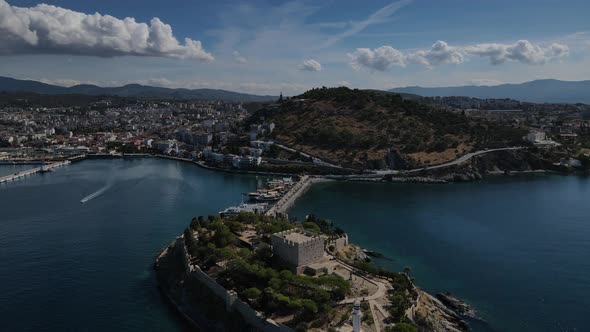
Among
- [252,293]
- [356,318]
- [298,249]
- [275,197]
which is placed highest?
[298,249]

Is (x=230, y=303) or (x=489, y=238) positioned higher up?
(x=230, y=303)

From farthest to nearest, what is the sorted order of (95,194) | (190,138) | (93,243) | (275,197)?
1. (190,138)
2. (95,194)
3. (275,197)
4. (93,243)

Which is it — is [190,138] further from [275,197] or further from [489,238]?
[489,238]

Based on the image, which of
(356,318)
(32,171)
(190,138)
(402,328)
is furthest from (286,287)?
(190,138)

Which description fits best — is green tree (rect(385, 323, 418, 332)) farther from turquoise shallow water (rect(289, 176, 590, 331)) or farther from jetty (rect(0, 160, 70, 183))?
jetty (rect(0, 160, 70, 183))

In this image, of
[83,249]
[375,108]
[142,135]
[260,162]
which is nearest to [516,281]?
[83,249]

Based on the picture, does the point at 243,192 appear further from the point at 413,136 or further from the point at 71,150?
the point at 71,150

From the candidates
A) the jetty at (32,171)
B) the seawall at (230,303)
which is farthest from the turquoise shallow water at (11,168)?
the seawall at (230,303)
